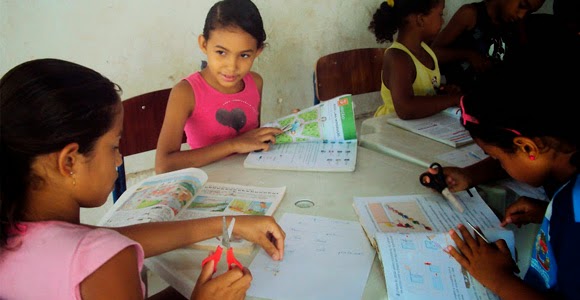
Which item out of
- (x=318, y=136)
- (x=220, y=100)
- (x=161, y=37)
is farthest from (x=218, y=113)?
(x=161, y=37)

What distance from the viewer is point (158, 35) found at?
2.00m

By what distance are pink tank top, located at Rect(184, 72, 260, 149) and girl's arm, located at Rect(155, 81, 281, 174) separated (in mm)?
73

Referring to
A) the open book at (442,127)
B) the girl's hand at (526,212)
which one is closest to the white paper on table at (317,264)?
the girl's hand at (526,212)

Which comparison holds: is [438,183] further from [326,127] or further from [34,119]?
[34,119]

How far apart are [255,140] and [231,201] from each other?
334 mm

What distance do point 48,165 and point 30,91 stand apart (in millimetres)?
113

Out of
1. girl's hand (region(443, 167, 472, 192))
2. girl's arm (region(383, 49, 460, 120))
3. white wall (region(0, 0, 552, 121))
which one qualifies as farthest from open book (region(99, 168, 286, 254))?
white wall (region(0, 0, 552, 121))

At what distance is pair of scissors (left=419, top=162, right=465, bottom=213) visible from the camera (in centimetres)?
114

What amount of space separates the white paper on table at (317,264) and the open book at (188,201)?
100 mm

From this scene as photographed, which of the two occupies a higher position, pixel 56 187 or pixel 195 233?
pixel 56 187

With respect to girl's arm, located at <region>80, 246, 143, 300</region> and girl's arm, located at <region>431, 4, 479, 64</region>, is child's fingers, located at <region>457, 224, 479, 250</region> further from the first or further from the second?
girl's arm, located at <region>431, 4, 479, 64</region>

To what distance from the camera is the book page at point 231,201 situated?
Result: 1111mm

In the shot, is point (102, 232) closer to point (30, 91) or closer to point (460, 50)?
point (30, 91)

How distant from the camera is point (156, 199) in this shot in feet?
3.72
